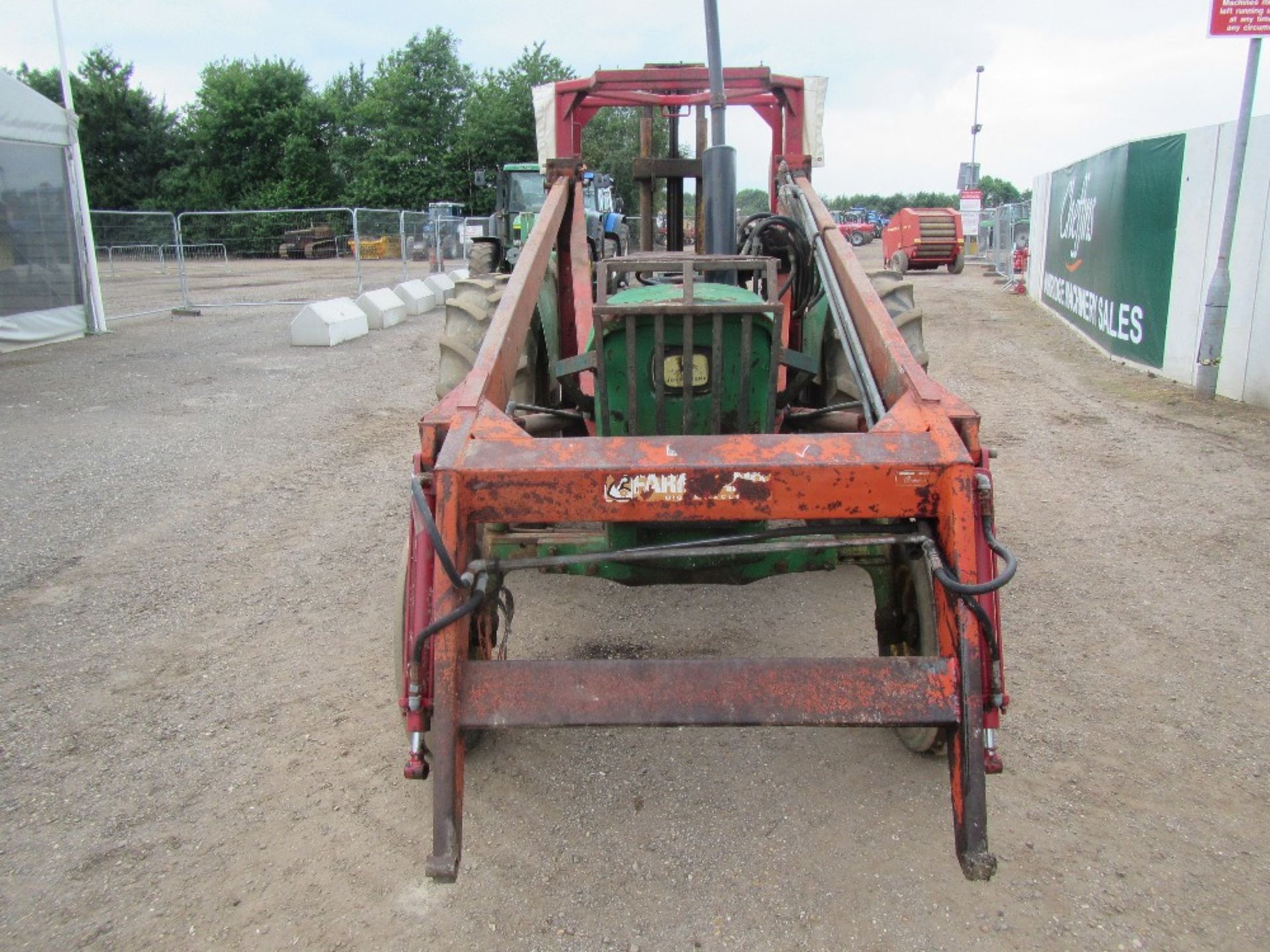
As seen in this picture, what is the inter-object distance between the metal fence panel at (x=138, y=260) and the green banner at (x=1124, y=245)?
14.9m

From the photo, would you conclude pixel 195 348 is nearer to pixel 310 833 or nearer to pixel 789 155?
pixel 789 155

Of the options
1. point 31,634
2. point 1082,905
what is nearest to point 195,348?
point 31,634

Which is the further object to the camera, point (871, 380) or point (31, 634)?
point (31, 634)

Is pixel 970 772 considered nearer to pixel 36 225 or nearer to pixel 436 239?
pixel 36 225

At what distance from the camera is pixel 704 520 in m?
2.67

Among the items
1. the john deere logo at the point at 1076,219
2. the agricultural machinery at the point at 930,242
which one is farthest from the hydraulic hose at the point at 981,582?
the agricultural machinery at the point at 930,242

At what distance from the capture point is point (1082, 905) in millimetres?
2602

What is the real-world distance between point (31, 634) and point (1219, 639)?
5258 millimetres

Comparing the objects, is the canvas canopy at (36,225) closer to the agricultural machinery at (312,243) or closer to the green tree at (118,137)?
the agricultural machinery at (312,243)

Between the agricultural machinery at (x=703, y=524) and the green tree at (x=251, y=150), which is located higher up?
the green tree at (x=251, y=150)

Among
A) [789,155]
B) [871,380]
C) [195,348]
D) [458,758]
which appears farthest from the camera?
[195,348]

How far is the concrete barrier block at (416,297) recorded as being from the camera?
1633cm

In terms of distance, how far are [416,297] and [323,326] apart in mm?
3871

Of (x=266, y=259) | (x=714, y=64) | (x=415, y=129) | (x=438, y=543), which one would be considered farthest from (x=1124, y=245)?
(x=415, y=129)
